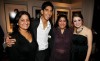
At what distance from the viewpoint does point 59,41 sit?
2906mm

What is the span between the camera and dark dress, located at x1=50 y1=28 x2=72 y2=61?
2891 mm

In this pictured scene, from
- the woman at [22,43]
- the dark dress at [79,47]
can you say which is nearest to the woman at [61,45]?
the dark dress at [79,47]

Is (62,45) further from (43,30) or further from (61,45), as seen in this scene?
(43,30)

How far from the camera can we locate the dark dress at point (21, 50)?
1.92 metres

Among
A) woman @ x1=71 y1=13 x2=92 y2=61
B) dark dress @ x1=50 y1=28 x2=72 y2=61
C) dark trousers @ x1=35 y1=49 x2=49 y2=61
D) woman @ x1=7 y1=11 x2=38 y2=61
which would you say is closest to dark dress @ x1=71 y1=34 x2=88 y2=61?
woman @ x1=71 y1=13 x2=92 y2=61

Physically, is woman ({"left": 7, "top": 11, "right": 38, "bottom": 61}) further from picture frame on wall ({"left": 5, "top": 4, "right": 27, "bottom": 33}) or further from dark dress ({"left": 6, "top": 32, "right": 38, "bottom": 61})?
picture frame on wall ({"left": 5, "top": 4, "right": 27, "bottom": 33})

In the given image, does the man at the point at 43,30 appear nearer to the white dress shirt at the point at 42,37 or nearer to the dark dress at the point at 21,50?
the white dress shirt at the point at 42,37

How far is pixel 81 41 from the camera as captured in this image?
9.22 feet

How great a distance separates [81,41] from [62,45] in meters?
0.40

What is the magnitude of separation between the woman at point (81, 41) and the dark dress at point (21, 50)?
107 cm

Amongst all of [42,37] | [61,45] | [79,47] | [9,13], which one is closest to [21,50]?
[42,37]

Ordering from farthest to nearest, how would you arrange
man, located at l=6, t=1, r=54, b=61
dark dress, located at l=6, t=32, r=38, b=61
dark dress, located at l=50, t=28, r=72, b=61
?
dark dress, located at l=50, t=28, r=72, b=61
man, located at l=6, t=1, r=54, b=61
dark dress, located at l=6, t=32, r=38, b=61

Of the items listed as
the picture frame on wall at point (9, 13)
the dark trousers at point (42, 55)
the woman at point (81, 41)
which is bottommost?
the dark trousers at point (42, 55)

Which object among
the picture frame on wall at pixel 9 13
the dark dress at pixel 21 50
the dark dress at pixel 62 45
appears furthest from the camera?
the picture frame on wall at pixel 9 13
